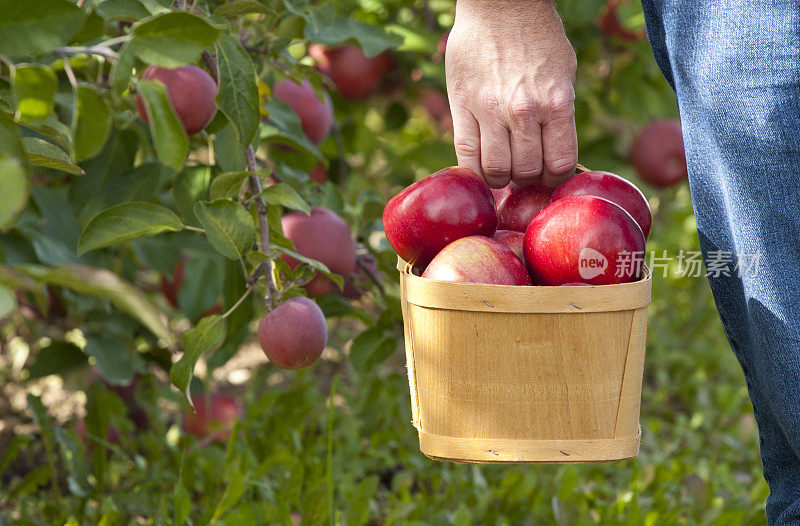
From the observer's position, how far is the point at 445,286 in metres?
0.86

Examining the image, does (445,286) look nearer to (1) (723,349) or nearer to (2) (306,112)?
(2) (306,112)

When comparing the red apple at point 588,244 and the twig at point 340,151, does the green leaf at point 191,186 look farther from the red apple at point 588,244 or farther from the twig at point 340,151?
the twig at point 340,151

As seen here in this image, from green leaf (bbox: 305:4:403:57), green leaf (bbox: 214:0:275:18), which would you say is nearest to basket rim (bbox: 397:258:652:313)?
green leaf (bbox: 214:0:275:18)

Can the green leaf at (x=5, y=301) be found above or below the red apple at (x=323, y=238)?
above

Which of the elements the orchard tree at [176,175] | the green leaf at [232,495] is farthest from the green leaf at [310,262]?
the green leaf at [232,495]

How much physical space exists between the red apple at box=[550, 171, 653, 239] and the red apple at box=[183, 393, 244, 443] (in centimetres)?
108

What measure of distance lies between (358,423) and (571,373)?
3.87ft

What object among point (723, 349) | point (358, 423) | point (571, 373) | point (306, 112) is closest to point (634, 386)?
point (571, 373)

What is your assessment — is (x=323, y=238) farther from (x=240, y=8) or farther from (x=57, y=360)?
(x=57, y=360)

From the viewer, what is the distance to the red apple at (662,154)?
2203 millimetres

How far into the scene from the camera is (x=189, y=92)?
40.3 inches

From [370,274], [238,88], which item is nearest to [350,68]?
[370,274]

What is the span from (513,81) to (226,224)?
0.37 metres

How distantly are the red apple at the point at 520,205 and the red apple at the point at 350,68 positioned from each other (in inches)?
36.5
